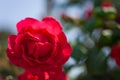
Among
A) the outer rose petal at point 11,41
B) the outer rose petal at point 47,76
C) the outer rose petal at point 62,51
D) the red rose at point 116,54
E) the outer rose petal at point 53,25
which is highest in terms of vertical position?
the red rose at point 116,54

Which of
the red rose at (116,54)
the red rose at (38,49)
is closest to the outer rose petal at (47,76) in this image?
the red rose at (38,49)

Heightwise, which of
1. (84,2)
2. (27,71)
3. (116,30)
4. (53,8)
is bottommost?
(27,71)

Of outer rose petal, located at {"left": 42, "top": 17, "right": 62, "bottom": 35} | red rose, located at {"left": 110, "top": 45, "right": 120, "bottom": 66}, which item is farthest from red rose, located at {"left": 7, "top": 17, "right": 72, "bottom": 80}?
red rose, located at {"left": 110, "top": 45, "right": 120, "bottom": 66}

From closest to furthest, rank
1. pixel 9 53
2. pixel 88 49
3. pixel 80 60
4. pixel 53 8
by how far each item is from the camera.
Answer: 1. pixel 9 53
2. pixel 80 60
3. pixel 88 49
4. pixel 53 8

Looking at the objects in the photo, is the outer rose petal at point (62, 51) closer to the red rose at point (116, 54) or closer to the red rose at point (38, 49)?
the red rose at point (38, 49)

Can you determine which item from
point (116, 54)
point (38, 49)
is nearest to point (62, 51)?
point (38, 49)

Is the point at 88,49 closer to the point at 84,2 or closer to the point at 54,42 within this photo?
the point at 54,42

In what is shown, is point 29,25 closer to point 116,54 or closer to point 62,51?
point 62,51

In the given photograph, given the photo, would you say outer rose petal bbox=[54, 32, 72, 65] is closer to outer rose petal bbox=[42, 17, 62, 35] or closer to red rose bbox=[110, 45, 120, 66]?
outer rose petal bbox=[42, 17, 62, 35]

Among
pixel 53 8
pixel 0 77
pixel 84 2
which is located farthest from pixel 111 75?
pixel 53 8
